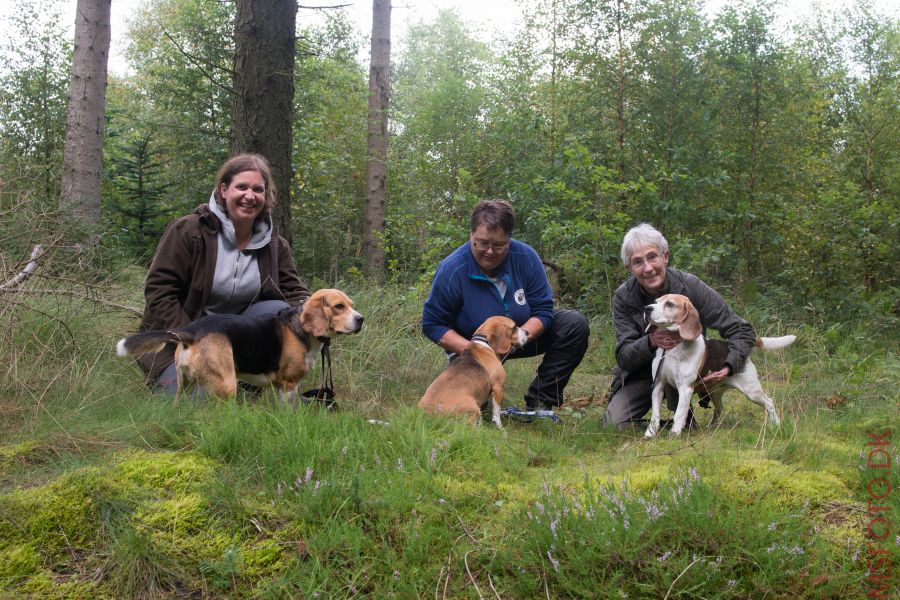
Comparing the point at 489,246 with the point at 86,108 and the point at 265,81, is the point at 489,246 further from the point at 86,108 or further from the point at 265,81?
the point at 86,108

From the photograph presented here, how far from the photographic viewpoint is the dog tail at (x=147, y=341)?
13.0 feet

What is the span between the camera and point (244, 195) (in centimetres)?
472

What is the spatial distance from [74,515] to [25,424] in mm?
1079

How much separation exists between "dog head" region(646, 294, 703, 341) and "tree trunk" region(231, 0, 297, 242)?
3.84 m

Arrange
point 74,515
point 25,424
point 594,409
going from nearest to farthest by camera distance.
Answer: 1. point 74,515
2. point 25,424
3. point 594,409

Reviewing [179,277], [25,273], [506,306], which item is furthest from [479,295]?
[25,273]

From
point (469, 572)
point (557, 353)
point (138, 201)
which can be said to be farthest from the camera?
point (138, 201)

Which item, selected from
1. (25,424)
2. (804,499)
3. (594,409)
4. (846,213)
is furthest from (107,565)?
(846,213)

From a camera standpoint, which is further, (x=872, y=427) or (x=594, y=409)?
(x=594, y=409)

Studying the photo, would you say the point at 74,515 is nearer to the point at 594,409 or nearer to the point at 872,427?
the point at 594,409

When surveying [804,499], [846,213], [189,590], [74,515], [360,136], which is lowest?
[189,590]

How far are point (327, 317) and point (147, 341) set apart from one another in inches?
46.4

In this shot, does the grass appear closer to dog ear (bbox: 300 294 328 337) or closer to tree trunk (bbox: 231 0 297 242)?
dog ear (bbox: 300 294 328 337)

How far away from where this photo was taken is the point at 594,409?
5.74 meters
